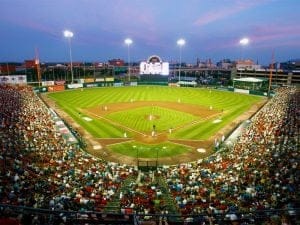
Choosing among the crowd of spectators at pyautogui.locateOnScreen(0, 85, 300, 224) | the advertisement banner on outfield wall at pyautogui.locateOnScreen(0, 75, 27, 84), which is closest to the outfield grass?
the crowd of spectators at pyautogui.locateOnScreen(0, 85, 300, 224)

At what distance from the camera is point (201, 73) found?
171625mm

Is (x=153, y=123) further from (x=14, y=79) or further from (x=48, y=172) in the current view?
(x=14, y=79)

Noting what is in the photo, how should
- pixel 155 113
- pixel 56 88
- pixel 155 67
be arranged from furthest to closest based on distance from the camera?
pixel 155 67, pixel 56 88, pixel 155 113

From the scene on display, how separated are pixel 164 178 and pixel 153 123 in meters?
18.6

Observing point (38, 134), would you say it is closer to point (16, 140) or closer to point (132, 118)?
point (16, 140)

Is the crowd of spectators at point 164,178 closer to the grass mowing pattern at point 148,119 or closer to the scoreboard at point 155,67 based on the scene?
the grass mowing pattern at point 148,119

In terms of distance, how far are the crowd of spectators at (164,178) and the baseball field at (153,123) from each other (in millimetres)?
3519

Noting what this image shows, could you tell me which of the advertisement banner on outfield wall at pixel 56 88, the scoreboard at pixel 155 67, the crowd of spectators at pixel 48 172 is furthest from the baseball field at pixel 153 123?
the scoreboard at pixel 155 67


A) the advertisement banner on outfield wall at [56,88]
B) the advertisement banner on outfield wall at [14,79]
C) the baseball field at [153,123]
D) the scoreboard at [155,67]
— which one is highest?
the scoreboard at [155,67]

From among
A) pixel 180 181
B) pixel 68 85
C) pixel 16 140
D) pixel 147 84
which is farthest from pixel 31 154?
pixel 147 84

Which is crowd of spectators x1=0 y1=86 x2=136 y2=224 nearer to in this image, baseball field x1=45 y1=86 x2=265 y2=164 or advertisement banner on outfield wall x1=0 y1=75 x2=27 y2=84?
baseball field x1=45 y1=86 x2=265 y2=164

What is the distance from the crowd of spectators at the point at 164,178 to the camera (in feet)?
45.9

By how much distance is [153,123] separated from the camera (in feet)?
127

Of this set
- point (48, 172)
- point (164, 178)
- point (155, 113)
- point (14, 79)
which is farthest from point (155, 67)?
point (48, 172)
